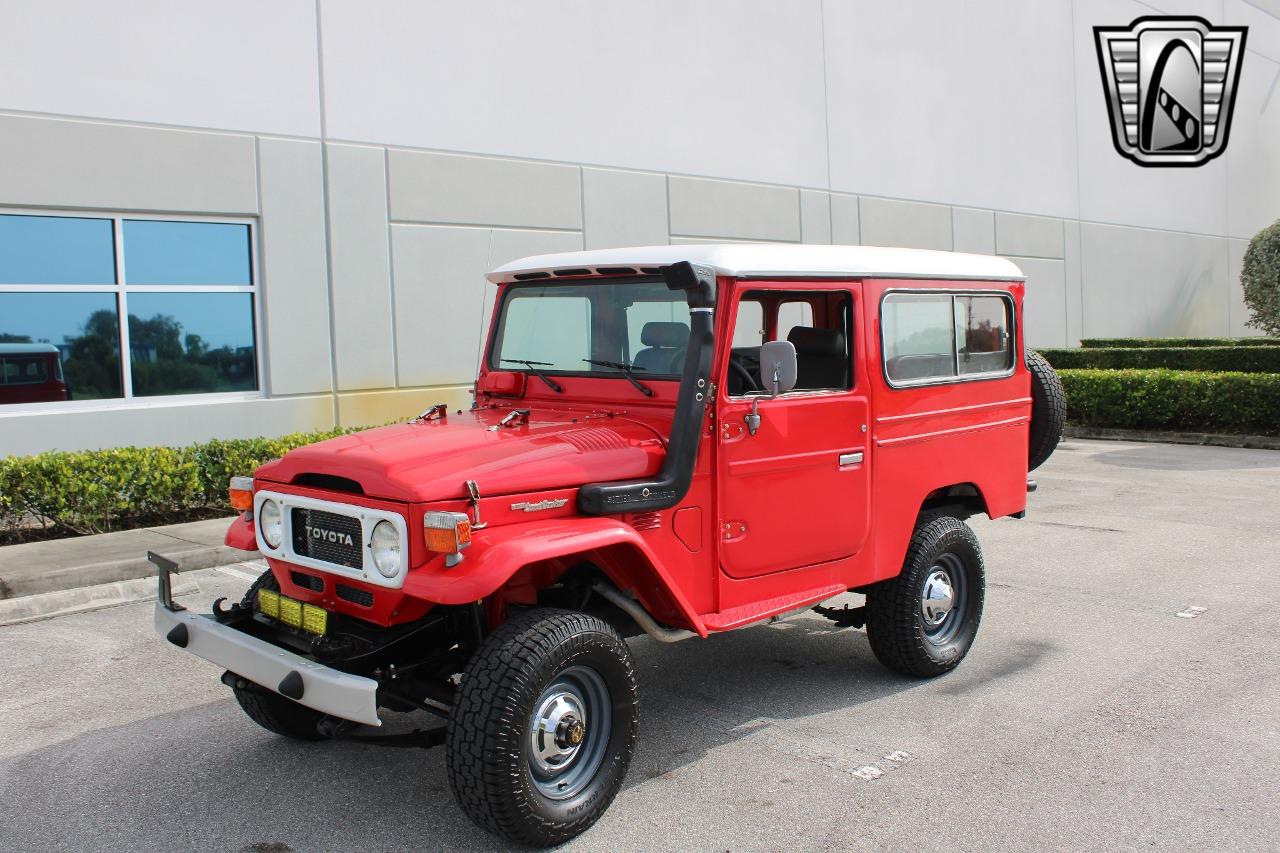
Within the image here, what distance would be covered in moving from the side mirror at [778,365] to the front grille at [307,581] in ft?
6.50

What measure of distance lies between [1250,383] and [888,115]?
714cm

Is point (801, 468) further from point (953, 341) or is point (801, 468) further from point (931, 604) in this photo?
point (953, 341)

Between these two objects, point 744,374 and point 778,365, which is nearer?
point 778,365

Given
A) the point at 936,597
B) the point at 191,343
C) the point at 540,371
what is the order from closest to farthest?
the point at 540,371 → the point at 936,597 → the point at 191,343

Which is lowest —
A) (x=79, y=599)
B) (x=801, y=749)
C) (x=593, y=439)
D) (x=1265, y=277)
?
(x=801, y=749)

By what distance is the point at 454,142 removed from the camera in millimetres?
12984

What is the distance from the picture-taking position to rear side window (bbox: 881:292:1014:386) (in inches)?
220

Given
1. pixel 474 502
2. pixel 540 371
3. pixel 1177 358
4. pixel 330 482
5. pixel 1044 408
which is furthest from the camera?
pixel 1177 358

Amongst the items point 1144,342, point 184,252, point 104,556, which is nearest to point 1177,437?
point 1144,342

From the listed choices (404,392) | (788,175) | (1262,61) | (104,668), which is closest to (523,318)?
(104,668)

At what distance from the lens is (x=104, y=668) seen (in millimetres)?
6223

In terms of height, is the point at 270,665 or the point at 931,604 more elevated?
the point at 270,665

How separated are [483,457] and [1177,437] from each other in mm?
14174

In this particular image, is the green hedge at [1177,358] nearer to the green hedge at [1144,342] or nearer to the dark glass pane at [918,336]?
the green hedge at [1144,342]
